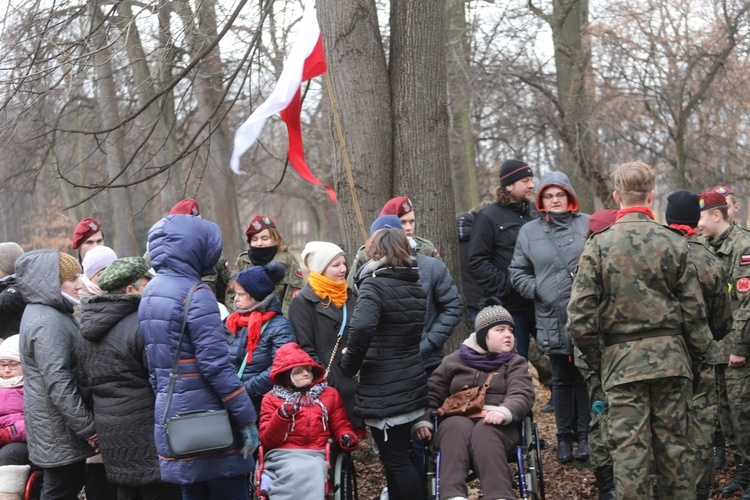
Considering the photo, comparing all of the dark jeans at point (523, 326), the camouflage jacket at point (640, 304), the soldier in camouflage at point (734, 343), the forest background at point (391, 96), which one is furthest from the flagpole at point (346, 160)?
the soldier in camouflage at point (734, 343)

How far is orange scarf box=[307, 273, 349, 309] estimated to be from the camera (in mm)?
5734

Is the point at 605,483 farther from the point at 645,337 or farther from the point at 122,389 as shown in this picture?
the point at 122,389

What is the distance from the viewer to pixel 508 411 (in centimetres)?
529

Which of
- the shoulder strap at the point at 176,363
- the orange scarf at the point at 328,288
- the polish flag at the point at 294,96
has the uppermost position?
the polish flag at the point at 294,96

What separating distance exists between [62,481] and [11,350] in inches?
42.7

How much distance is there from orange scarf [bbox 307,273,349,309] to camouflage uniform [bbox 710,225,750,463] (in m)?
2.78

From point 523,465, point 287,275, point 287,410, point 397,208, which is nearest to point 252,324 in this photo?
point 287,410

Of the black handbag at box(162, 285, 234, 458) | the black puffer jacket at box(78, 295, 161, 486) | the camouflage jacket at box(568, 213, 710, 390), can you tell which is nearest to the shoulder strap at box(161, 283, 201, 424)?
the black handbag at box(162, 285, 234, 458)

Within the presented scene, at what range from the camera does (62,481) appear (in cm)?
539

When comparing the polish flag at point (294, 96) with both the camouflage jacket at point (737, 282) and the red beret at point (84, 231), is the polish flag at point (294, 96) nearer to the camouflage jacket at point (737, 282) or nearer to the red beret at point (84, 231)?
the red beret at point (84, 231)

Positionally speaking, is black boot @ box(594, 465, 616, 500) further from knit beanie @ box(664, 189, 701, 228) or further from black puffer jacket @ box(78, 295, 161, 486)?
black puffer jacket @ box(78, 295, 161, 486)

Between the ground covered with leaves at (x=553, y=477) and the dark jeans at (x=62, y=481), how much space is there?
2.19 m

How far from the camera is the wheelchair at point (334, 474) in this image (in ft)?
17.1

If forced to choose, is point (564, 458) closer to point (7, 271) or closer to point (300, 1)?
point (7, 271)
